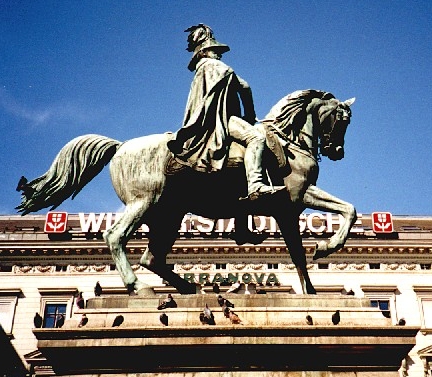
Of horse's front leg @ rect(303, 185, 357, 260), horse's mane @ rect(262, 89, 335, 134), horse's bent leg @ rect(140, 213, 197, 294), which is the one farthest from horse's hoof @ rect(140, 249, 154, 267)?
horse's mane @ rect(262, 89, 335, 134)

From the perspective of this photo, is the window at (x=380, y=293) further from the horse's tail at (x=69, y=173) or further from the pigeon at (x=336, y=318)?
the pigeon at (x=336, y=318)

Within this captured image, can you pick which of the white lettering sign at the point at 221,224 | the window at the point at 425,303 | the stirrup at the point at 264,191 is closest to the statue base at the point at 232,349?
the stirrup at the point at 264,191

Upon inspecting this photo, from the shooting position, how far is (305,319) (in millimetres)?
7184

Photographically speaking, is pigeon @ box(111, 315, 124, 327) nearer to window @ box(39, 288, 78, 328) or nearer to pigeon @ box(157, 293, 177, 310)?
pigeon @ box(157, 293, 177, 310)

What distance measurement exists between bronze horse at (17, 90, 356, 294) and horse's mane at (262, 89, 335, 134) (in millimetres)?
14

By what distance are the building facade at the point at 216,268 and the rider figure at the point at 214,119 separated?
102 feet

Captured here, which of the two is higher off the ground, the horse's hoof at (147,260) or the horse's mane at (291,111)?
the horse's mane at (291,111)

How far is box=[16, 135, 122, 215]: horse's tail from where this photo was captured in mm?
8555

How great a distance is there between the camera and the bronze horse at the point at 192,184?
823cm

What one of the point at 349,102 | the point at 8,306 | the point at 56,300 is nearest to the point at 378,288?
the point at 56,300

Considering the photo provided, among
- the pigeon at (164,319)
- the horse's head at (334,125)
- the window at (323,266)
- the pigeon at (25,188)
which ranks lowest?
the pigeon at (164,319)

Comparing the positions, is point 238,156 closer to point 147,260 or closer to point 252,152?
point 252,152

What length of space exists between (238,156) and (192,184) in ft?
2.38

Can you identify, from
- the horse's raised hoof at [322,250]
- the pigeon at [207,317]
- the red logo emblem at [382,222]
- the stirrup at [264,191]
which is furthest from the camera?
the red logo emblem at [382,222]
